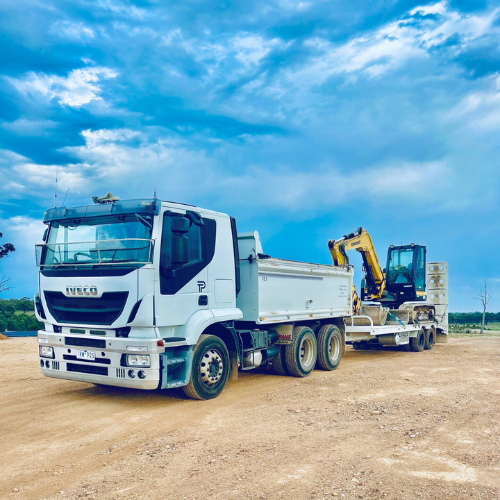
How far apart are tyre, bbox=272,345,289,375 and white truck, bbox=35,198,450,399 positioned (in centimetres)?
102

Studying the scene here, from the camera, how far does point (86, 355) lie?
26.2 feet

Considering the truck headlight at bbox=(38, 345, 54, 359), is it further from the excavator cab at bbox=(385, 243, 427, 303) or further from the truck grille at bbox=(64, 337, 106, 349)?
the excavator cab at bbox=(385, 243, 427, 303)

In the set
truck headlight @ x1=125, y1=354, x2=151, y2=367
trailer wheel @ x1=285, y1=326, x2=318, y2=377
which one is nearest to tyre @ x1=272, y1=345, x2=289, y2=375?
trailer wheel @ x1=285, y1=326, x2=318, y2=377

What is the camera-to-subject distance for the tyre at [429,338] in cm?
1831

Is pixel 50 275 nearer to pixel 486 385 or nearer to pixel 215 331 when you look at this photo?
pixel 215 331

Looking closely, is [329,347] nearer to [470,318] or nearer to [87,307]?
[87,307]

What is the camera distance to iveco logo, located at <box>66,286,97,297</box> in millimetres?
7753

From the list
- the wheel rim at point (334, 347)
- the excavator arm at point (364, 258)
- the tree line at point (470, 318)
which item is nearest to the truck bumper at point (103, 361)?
the wheel rim at point (334, 347)

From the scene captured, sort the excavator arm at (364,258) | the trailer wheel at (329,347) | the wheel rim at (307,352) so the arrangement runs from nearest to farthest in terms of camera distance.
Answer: the wheel rim at (307,352) < the trailer wheel at (329,347) < the excavator arm at (364,258)

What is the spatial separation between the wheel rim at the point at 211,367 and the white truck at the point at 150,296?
0.07ft

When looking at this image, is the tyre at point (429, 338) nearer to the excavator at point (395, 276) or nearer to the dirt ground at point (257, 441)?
the excavator at point (395, 276)

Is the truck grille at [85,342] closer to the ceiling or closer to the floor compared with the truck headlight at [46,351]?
closer to the ceiling

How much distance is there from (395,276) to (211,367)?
12.2 metres

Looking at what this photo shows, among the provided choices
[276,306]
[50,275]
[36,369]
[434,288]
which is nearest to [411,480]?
[276,306]
